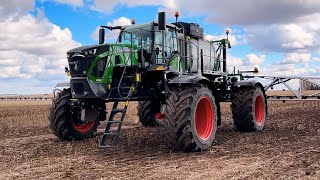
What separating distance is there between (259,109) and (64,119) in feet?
21.4

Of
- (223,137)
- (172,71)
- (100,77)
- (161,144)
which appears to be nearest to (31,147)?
(100,77)

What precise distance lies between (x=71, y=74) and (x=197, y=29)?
411cm

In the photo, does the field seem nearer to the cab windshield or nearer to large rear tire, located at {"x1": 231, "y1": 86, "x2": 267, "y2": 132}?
large rear tire, located at {"x1": 231, "y1": 86, "x2": 267, "y2": 132}

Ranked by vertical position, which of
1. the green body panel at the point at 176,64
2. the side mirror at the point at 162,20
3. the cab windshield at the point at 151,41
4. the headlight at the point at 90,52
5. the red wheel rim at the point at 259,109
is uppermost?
the side mirror at the point at 162,20

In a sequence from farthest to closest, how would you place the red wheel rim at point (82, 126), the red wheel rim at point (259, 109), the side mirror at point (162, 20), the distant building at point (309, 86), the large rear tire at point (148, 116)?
1. the distant building at point (309, 86)
2. the large rear tire at point (148, 116)
3. the red wheel rim at point (259, 109)
4. the red wheel rim at point (82, 126)
5. the side mirror at point (162, 20)

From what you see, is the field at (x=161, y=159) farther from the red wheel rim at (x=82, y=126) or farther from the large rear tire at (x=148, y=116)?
the large rear tire at (x=148, y=116)

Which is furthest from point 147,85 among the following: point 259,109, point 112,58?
point 259,109

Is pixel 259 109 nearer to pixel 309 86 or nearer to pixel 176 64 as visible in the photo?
pixel 176 64

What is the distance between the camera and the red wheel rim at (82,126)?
1141 cm

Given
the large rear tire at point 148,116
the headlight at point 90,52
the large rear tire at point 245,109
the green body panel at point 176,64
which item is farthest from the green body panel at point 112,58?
the large rear tire at point 148,116

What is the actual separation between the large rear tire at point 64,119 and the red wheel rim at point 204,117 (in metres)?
2.78

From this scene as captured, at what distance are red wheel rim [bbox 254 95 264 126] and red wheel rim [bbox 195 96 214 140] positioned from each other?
4183 millimetres

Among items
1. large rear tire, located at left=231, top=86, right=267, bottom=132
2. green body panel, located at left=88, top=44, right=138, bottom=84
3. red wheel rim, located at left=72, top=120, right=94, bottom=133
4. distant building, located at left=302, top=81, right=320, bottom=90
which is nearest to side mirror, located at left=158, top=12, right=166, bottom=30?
green body panel, located at left=88, top=44, right=138, bottom=84

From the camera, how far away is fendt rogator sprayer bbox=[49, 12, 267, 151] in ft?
28.8
